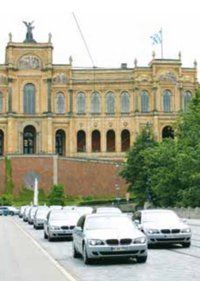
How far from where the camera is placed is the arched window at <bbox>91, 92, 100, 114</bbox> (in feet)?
397

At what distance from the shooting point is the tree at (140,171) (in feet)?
259

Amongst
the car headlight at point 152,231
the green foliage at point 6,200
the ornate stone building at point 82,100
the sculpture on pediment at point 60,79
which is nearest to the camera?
the car headlight at point 152,231

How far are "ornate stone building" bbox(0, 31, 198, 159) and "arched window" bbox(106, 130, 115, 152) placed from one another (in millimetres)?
514

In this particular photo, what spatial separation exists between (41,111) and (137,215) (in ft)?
303

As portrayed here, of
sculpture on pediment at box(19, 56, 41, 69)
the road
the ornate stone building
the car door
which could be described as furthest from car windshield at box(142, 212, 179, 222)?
sculpture on pediment at box(19, 56, 41, 69)

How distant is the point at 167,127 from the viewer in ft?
393

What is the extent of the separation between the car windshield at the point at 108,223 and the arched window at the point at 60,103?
9935 centimetres

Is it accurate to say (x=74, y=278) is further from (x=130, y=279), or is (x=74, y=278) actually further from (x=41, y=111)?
(x=41, y=111)

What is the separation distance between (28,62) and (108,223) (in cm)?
10179

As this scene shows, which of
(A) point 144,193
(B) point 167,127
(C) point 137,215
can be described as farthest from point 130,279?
(B) point 167,127

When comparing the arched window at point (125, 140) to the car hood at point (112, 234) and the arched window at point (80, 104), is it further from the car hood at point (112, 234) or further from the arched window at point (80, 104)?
the car hood at point (112, 234)

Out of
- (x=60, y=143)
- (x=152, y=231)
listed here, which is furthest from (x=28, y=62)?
(x=152, y=231)

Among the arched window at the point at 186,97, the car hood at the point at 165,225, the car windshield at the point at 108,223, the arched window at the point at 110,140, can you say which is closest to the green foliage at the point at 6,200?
the arched window at the point at 110,140

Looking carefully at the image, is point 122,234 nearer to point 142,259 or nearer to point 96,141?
point 142,259
